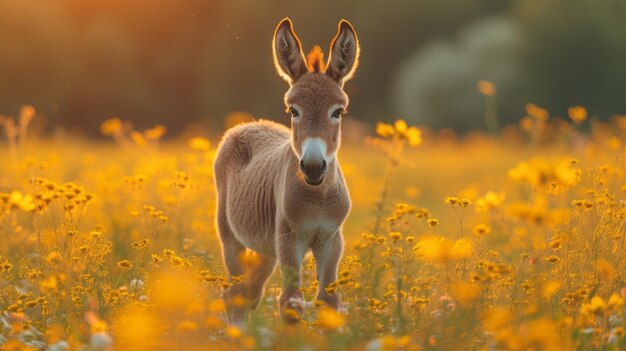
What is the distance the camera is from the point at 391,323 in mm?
4910

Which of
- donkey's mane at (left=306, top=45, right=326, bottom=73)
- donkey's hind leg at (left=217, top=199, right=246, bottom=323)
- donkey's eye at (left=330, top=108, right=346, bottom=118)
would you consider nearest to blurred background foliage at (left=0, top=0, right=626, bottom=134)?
donkey's hind leg at (left=217, top=199, right=246, bottom=323)

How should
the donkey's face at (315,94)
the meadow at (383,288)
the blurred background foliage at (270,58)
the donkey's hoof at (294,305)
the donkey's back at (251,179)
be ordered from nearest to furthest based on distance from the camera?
the meadow at (383,288) < the donkey's hoof at (294,305) < the donkey's face at (315,94) < the donkey's back at (251,179) < the blurred background foliage at (270,58)

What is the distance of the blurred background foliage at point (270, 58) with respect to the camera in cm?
2803

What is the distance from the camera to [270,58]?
2862cm

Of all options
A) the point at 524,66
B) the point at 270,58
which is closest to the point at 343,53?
the point at 270,58

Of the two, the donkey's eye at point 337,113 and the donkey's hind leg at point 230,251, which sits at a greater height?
the donkey's eye at point 337,113

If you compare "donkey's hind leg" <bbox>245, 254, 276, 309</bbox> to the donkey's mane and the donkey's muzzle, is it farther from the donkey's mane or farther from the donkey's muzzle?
the donkey's muzzle

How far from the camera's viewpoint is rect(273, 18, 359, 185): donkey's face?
493 centimetres

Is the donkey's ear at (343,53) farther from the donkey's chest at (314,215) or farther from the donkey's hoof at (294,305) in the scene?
the donkey's hoof at (294,305)

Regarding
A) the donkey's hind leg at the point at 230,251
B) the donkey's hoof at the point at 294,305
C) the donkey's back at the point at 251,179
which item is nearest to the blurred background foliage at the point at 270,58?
the donkey's back at the point at 251,179

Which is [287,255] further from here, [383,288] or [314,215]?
[383,288]

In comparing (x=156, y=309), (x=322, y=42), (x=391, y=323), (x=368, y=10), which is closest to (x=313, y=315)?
(x=391, y=323)

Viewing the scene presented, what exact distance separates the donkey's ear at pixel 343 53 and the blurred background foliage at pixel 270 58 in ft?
71.1

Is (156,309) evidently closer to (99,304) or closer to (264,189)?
(99,304)
